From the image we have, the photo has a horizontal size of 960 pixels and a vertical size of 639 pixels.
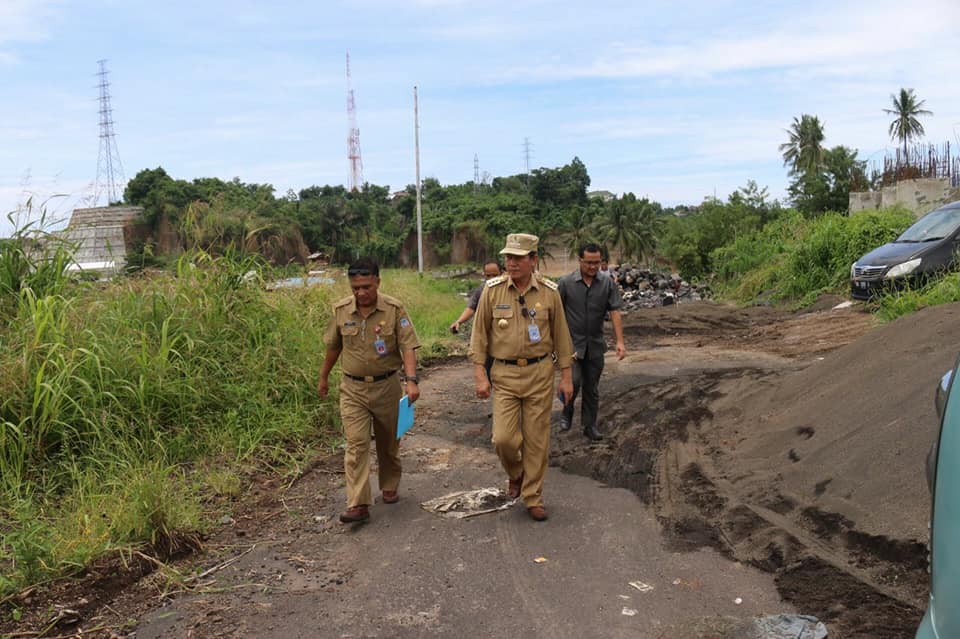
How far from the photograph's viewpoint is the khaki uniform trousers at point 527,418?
5.75m

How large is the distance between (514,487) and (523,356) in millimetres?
1114

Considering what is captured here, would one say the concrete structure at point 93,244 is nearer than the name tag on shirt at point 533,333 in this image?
No

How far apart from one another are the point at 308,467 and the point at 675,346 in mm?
9619

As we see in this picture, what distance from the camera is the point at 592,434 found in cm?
803

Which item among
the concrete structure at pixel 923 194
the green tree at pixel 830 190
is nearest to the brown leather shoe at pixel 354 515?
the concrete structure at pixel 923 194

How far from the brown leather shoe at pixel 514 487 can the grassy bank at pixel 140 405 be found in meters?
2.17

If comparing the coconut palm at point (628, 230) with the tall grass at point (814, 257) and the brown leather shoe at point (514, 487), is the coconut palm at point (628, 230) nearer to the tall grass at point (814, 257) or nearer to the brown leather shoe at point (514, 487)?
the tall grass at point (814, 257)

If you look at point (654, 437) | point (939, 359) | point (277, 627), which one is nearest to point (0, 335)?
point (277, 627)

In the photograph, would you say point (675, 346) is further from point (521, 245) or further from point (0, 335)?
point (0, 335)

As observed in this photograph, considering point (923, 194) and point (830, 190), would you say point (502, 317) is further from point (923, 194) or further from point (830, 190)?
point (830, 190)

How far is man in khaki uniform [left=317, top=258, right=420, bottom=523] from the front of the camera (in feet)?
19.2

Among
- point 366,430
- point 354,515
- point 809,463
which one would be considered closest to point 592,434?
point 809,463

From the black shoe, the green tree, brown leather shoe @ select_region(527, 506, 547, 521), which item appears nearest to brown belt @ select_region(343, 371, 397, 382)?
brown leather shoe @ select_region(527, 506, 547, 521)

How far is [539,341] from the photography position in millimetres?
5848
